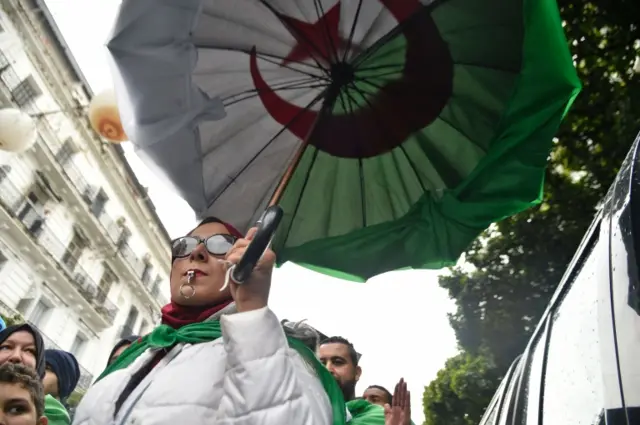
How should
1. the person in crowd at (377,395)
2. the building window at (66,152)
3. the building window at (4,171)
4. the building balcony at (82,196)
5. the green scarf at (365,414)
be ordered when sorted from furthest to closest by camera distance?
the building window at (66,152) → the building balcony at (82,196) → the building window at (4,171) → the person in crowd at (377,395) → the green scarf at (365,414)

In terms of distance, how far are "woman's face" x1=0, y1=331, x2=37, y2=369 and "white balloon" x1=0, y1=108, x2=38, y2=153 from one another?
3.50 metres

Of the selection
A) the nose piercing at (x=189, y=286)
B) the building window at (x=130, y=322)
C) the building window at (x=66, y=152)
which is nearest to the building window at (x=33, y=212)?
the building window at (x=66, y=152)

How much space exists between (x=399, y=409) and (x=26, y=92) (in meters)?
19.3

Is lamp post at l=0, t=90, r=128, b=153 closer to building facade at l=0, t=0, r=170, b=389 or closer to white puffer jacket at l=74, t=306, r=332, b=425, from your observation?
white puffer jacket at l=74, t=306, r=332, b=425

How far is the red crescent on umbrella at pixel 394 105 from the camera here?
219 centimetres

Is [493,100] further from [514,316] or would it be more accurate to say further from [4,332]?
[514,316]

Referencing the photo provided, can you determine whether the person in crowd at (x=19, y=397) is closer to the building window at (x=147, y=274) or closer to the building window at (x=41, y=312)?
the building window at (x=41, y=312)

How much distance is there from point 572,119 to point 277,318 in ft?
18.3

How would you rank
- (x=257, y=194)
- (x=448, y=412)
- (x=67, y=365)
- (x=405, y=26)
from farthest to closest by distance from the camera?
(x=448, y=412)
(x=67, y=365)
(x=257, y=194)
(x=405, y=26)

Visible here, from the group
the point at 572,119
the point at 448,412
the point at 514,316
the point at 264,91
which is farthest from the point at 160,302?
the point at 264,91

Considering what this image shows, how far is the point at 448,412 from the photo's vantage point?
60.1 feet

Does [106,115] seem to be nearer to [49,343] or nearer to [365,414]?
[365,414]

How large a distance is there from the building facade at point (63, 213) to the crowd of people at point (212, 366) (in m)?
15.6

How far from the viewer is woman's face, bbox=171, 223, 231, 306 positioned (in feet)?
6.05
